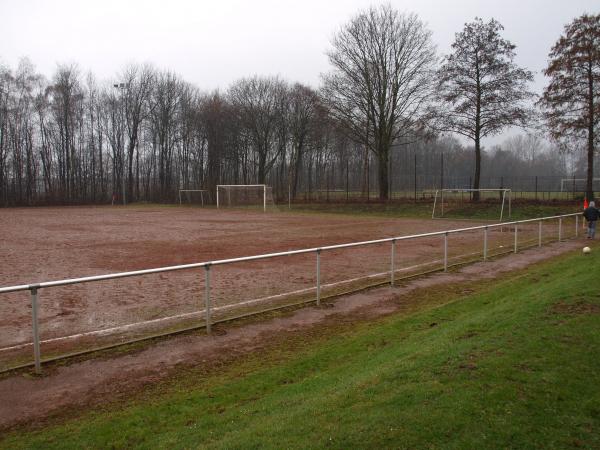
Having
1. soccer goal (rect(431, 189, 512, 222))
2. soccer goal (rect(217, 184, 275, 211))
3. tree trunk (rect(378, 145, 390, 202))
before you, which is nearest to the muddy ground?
soccer goal (rect(431, 189, 512, 222))

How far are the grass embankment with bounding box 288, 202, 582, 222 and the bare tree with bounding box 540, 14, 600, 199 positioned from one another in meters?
2.59

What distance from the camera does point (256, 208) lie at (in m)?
53.8

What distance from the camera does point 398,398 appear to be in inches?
166

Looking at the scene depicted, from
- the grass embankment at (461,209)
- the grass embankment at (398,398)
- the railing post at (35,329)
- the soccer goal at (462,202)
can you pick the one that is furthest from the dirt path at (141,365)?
the soccer goal at (462,202)

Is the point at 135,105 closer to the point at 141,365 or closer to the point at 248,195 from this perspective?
the point at 248,195

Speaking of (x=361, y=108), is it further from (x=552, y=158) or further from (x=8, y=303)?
(x=552, y=158)

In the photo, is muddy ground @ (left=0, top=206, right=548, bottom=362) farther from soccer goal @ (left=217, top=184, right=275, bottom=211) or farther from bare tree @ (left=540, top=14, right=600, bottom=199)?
soccer goal @ (left=217, top=184, right=275, bottom=211)

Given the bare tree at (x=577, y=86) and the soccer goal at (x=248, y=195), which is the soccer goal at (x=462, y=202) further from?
the soccer goal at (x=248, y=195)

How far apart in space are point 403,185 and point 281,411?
181 ft

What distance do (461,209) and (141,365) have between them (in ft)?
115

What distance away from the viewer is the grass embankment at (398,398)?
3.63 m

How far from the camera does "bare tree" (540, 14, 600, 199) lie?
31375 mm

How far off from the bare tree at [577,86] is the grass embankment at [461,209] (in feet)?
8.51

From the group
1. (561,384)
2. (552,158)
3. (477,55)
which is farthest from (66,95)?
(552,158)
